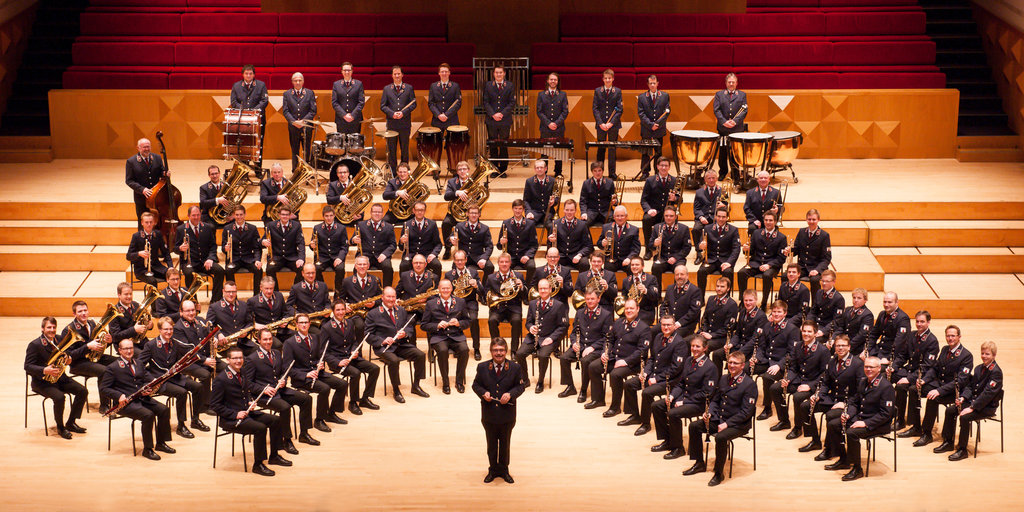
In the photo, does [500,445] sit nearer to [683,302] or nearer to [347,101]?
[683,302]

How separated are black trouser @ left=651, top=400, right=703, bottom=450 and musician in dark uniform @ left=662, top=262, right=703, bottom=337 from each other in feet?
3.92

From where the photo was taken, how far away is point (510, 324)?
10.3m

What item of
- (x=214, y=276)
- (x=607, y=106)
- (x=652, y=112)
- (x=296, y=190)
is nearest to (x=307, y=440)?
(x=214, y=276)

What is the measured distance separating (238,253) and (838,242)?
5.41 meters

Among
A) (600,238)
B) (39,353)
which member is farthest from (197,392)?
(600,238)

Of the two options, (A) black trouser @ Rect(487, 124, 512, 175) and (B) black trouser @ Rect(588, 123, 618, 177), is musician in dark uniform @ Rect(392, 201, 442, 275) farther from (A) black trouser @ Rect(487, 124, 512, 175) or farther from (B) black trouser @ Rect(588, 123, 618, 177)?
(B) black trouser @ Rect(588, 123, 618, 177)

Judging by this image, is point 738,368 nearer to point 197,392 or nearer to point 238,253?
point 197,392

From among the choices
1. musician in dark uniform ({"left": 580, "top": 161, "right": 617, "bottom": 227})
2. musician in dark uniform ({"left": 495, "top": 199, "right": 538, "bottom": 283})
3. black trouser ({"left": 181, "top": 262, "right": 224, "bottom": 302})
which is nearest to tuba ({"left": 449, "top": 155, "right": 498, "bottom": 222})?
musician in dark uniform ({"left": 495, "top": 199, "right": 538, "bottom": 283})

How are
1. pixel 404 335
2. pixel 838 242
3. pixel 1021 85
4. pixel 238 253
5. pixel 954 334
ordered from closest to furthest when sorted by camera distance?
pixel 954 334, pixel 404 335, pixel 238 253, pixel 838 242, pixel 1021 85

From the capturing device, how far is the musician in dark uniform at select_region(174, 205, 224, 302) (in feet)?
33.9

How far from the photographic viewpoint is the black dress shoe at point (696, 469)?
813 centimetres

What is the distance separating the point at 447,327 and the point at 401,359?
46cm

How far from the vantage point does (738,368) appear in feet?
26.4

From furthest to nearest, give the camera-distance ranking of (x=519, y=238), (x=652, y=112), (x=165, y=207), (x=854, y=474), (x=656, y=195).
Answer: (x=652, y=112) < (x=656, y=195) < (x=165, y=207) < (x=519, y=238) < (x=854, y=474)
